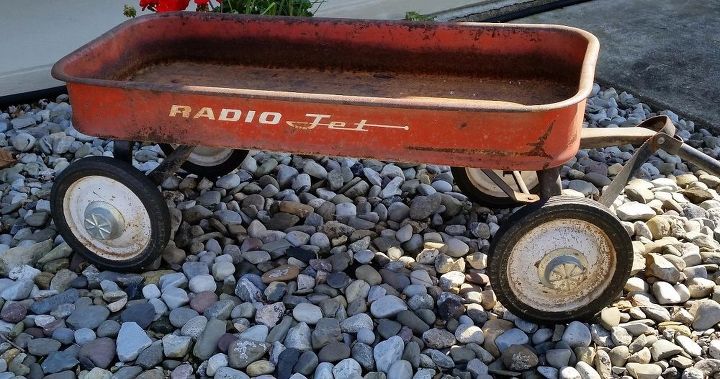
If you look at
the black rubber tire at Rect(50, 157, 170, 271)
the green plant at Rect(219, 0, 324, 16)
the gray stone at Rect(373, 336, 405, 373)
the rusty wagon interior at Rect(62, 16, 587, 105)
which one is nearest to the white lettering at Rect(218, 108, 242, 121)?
the black rubber tire at Rect(50, 157, 170, 271)

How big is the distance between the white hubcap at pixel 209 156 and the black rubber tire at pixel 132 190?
0.59 m

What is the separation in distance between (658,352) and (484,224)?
2.54 ft

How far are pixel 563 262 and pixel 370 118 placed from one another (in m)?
0.70

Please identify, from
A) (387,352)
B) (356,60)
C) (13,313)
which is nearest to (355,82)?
(356,60)

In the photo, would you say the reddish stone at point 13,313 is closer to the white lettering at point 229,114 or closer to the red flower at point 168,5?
the white lettering at point 229,114

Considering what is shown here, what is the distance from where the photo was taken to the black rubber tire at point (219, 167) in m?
2.95

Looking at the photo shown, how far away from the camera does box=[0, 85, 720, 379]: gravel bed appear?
2.15 metres

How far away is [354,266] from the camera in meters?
2.57

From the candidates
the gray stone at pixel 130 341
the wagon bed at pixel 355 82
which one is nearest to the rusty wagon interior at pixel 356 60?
the wagon bed at pixel 355 82

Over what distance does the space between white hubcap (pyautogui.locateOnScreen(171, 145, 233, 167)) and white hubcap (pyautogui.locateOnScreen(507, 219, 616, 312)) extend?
1275mm

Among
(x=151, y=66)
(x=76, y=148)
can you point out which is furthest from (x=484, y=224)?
(x=76, y=148)

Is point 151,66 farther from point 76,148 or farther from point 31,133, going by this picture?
point 31,133

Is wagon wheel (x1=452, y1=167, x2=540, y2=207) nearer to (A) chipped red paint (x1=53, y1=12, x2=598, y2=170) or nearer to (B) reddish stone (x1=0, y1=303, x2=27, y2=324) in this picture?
(A) chipped red paint (x1=53, y1=12, x2=598, y2=170)

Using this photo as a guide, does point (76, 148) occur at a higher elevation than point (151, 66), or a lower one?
lower
